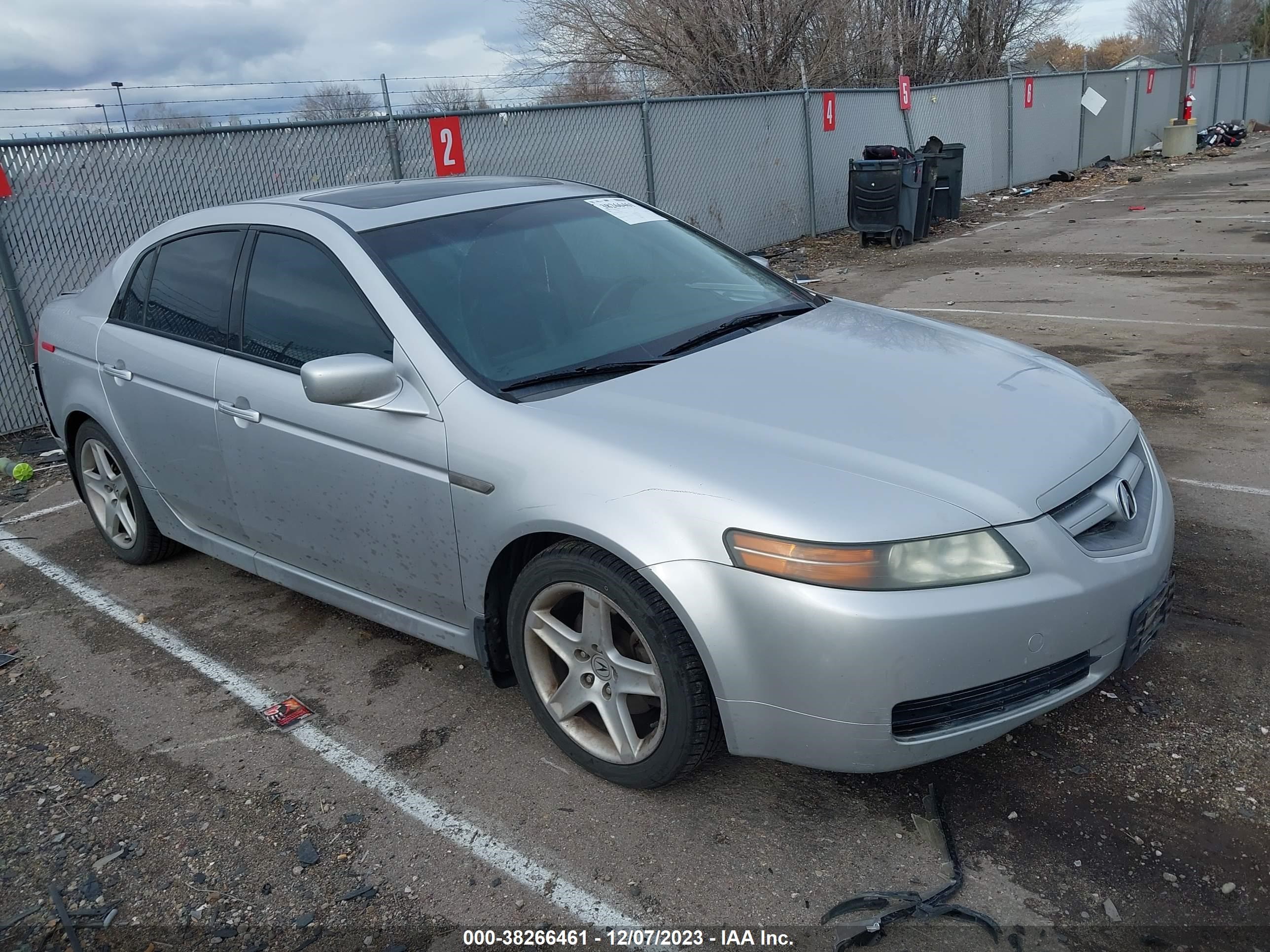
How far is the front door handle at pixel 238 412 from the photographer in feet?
11.9

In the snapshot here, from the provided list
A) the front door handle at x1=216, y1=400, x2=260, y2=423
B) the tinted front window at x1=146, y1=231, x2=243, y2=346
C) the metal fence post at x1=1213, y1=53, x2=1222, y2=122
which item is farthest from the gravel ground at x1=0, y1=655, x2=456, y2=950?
the metal fence post at x1=1213, y1=53, x2=1222, y2=122

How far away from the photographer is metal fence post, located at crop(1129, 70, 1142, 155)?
27.2m

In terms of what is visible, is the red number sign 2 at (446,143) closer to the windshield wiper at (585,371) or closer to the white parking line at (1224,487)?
the white parking line at (1224,487)

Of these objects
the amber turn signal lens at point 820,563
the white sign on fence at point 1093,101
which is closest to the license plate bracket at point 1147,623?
the amber turn signal lens at point 820,563

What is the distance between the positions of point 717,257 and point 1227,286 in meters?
7.66

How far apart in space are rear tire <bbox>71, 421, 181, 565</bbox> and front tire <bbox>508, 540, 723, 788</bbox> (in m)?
2.51

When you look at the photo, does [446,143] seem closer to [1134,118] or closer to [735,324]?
[735,324]

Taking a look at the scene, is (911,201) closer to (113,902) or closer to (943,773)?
(943,773)

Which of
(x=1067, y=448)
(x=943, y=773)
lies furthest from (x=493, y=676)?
(x=1067, y=448)

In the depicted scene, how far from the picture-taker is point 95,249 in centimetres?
826

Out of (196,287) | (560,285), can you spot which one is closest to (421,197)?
(560,285)

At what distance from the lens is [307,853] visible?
2861 mm

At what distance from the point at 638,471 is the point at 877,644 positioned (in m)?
0.75

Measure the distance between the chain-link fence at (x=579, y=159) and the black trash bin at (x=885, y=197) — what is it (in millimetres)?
1167
